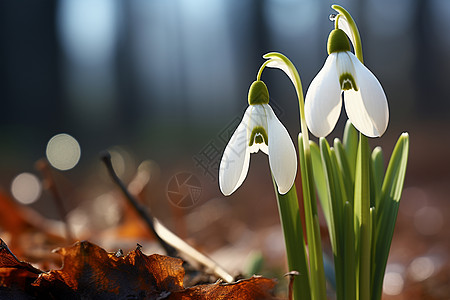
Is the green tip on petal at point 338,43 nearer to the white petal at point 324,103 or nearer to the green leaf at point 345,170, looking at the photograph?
the white petal at point 324,103

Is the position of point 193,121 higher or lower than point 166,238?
higher

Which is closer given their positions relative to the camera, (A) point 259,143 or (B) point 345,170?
(A) point 259,143

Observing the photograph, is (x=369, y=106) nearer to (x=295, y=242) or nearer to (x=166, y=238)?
(x=295, y=242)

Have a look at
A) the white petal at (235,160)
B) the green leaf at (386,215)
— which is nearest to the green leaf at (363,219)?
the green leaf at (386,215)

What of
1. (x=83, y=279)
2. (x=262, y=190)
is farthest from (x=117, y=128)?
(x=83, y=279)

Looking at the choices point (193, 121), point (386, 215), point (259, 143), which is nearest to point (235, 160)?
point (259, 143)

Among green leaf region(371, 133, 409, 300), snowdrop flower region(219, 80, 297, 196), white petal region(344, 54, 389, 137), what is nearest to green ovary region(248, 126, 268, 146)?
snowdrop flower region(219, 80, 297, 196)
